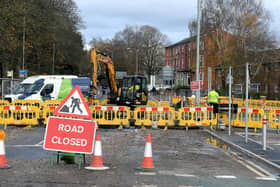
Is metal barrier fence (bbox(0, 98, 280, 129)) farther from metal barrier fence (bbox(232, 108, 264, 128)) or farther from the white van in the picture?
Result: the white van

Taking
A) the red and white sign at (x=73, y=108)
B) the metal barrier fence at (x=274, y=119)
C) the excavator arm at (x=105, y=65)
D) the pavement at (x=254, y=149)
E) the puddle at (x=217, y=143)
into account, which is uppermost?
the excavator arm at (x=105, y=65)

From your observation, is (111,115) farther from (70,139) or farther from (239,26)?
(239,26)

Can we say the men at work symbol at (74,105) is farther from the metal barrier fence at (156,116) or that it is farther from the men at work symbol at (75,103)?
the metal barrier fence at (156,116)

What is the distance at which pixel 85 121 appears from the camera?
918 cm

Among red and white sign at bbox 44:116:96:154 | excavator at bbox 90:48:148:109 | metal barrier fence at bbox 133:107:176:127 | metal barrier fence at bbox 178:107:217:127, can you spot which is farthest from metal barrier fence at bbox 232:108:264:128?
red and white sign at bbox 44:116:96:154

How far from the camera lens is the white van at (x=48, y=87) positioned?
25.4 m

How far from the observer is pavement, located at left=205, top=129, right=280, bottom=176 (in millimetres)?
10523

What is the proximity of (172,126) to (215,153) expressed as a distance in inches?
275

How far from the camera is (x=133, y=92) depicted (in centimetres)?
2714

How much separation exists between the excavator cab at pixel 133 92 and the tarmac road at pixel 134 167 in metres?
12.1

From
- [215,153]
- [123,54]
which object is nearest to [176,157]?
[215,153]

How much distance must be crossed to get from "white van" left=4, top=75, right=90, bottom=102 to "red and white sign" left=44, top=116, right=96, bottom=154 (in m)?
16.6

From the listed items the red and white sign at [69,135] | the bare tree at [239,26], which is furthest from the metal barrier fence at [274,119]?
the bare tree at [239,26]

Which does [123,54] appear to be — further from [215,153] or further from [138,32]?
[215,153]
